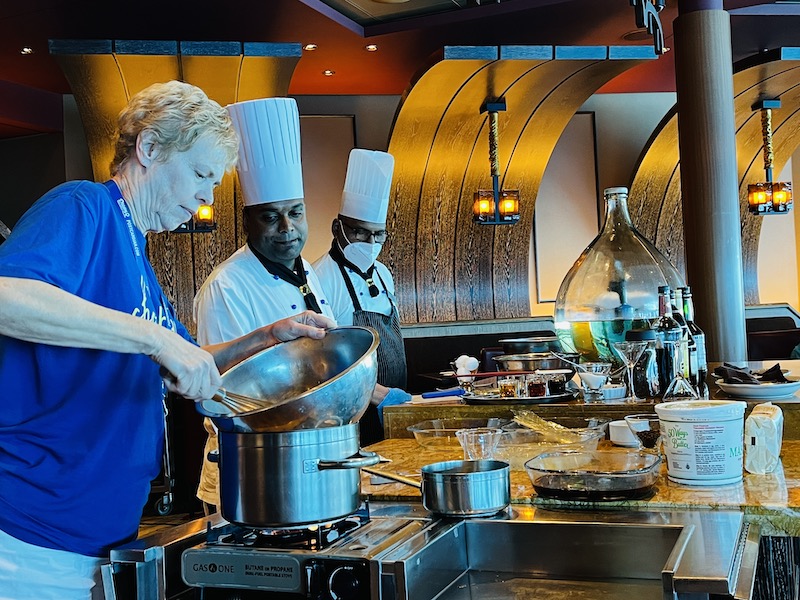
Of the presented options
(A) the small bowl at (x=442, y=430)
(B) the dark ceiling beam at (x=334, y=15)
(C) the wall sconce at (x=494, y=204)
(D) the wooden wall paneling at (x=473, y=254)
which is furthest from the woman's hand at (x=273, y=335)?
(D) the wooden wall paneling at (x=473, y=254)

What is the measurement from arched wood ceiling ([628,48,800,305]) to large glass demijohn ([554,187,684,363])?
504 centimetres

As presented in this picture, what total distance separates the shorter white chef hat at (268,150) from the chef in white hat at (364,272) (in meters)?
1.01

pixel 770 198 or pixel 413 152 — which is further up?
pixel 413 152

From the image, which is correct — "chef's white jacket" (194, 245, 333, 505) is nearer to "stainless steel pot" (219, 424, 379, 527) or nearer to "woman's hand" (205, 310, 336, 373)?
"woman's hand" (205, 310, 336, 373)

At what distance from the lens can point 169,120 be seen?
1.49 meters

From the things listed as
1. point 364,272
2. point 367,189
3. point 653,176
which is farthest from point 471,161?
point 364,272

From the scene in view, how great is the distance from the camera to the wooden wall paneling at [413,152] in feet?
20.6

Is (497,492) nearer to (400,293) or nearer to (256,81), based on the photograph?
(256,81)

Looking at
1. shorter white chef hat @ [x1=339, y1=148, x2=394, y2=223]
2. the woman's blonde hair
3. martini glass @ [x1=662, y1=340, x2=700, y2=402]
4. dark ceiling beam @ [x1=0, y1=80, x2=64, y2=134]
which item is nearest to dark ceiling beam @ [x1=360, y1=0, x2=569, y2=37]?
shorter white chef hat @ [x1=339, y1=148, x2=394, y2=223]

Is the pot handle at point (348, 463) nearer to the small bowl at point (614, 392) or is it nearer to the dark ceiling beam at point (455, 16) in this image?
the small bowl at point (614, 392)

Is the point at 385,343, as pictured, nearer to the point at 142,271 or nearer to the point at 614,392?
the point at 614,392

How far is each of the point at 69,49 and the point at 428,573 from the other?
16.2 feet

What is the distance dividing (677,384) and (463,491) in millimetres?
920

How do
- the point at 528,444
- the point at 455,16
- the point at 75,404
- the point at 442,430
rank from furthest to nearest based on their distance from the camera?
the point at 455,16 → the point at 442,430 → the point at 528,444 → the point at 75,404
